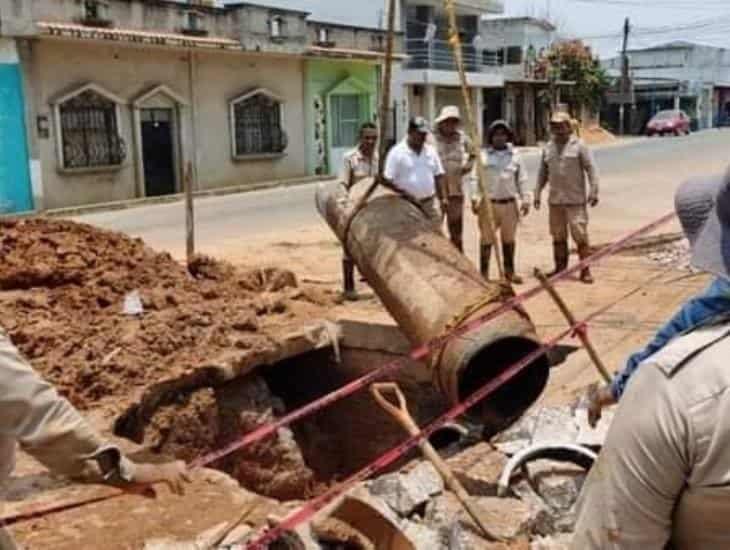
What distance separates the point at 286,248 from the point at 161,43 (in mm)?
8634

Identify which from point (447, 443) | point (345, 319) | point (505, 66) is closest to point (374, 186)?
point (345, 319)

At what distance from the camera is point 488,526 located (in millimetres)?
3955

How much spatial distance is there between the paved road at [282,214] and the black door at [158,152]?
4.31ft

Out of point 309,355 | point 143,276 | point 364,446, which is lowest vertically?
point 364,446

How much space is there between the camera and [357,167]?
8.26 meters

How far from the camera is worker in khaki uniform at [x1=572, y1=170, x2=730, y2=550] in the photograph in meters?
1.16

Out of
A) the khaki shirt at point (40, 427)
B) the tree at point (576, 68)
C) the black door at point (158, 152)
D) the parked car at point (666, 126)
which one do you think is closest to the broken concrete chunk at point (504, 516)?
the khaki shirt at point (40, 427)

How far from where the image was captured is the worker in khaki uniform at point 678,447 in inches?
45.6

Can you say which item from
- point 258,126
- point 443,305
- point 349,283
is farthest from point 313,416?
point 258,126

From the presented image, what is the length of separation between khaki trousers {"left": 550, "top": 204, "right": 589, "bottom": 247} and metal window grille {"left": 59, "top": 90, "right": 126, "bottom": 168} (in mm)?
11529

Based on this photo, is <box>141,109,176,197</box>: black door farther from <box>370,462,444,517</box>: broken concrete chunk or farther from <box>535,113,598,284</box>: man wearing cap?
<box>370,462,444,517</box>: broken concrete chunk

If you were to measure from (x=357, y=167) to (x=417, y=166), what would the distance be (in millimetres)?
565

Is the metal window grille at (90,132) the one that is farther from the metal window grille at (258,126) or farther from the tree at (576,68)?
the tree at (576,68)

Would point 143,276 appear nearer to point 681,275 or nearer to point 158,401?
point 158,401
